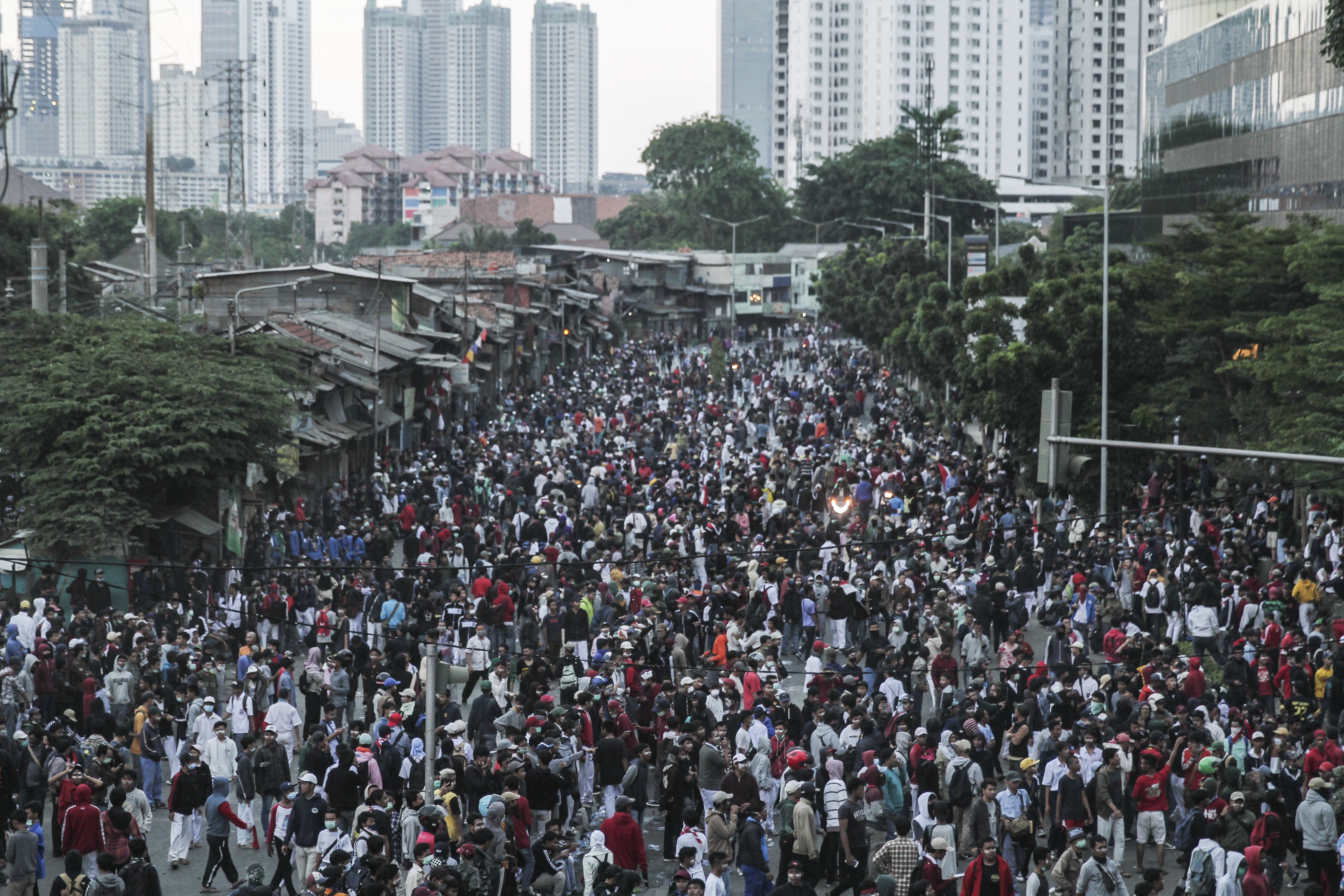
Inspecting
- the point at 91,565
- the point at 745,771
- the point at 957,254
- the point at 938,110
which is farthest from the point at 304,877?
the point at 938,110

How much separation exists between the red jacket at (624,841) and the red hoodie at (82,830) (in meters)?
4.03

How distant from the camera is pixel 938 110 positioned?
92625mm

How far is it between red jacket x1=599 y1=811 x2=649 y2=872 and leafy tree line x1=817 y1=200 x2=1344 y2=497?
13.9 m

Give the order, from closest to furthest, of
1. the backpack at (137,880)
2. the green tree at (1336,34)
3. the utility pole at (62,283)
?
1. the backpack at (137,880)
2. the green tree at (1336,34)
3. the utility pole at (62,283)

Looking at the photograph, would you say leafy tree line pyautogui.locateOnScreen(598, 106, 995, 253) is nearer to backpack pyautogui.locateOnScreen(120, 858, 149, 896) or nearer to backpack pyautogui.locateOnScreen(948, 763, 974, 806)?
backpack pyautogui.locateOnScreen(948, 763, 974, 806)

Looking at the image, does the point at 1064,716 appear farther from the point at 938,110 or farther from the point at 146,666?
the point at 938,110

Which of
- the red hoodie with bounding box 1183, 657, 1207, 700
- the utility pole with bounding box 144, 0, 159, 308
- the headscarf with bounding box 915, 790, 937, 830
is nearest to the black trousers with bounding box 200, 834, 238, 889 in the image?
the headscarf with bounding box 915, 790, 937, 830

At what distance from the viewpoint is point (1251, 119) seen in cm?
3797

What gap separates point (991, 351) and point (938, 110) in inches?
2649

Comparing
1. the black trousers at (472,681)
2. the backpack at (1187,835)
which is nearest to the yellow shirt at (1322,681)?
the backpack at (1187,835)

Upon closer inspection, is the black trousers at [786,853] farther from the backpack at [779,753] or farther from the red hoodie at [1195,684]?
the red hoodie at [1195,684]

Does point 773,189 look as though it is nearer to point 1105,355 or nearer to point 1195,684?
point 1105,355

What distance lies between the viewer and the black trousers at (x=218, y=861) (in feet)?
41.3

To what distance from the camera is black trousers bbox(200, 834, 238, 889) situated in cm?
1260
